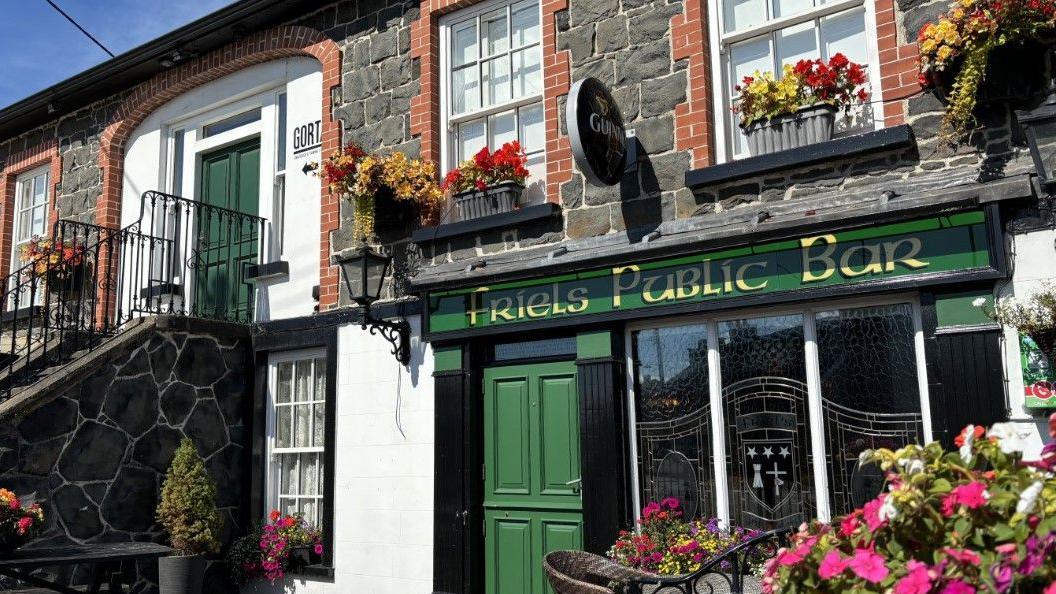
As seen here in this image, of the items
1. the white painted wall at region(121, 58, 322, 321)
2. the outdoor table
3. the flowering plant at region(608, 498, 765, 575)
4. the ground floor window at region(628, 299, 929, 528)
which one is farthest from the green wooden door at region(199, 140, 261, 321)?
the flowering plant at region(608, 498, 765, 575)

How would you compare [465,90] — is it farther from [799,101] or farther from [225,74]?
[225,74]

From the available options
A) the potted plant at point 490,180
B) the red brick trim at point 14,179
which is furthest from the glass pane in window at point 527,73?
the red brick trim at point 14,179

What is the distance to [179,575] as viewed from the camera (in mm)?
7738

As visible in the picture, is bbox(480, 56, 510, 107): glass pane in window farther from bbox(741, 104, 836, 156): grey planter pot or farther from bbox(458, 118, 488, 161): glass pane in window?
bbox(741, 104, 836, 156): grey planter pot

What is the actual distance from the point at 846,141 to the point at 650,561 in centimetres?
302

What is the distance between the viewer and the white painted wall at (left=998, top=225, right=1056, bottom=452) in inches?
197

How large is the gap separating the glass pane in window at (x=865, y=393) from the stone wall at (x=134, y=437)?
19.0ft

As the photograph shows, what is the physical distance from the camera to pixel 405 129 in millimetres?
8188

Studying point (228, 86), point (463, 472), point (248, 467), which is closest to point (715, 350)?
point (463, 472)

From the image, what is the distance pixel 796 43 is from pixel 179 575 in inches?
259

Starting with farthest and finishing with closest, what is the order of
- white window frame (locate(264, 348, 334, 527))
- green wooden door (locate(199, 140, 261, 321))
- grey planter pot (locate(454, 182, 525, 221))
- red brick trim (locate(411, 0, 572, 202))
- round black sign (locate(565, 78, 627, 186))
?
green wooden door (locate(199, 140, 261, 321)) → white window frame (locate(264, 348, 334, 527)) → grey planter pot (locate(454, 182, 525, 221)) → red brick trim (locate(411, 0, 572, 202)) → round black sign (locate(565, 78, 627, 186))

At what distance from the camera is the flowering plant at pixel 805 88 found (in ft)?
19.1

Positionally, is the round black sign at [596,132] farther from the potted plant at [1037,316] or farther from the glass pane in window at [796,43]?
the potted plant at [1037,316]

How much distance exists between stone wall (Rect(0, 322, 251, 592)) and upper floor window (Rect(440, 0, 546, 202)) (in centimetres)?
318
